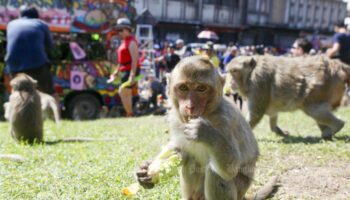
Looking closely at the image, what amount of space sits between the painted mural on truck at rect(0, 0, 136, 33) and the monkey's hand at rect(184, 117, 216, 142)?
752 cm

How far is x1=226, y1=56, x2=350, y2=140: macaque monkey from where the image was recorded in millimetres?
4672

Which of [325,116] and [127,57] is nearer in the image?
[325,116]

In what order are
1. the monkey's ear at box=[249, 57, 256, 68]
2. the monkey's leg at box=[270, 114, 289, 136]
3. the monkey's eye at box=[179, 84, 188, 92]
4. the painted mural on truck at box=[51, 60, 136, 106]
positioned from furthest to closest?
1. the painted mural on truck at box=[51, 60, 136, 106]
2. the monkey's leg at box=[270, 114, 289, 136]
3. the monkey's ear at box=[249, 57, 256, 68]
4. the monkey's eye at box=[179, 84, 188, 92]

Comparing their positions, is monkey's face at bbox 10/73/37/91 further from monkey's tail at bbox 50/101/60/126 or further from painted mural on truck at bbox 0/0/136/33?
painted mural on truck at bbox 0/0/136/33

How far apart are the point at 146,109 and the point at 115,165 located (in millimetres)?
5855

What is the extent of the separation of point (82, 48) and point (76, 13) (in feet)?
3.19

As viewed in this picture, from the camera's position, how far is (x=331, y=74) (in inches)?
186

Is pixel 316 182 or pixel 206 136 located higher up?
pixel 206 136

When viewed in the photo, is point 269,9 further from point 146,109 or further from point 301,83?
point 301,83

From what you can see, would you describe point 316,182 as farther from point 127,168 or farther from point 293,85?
point 127,168

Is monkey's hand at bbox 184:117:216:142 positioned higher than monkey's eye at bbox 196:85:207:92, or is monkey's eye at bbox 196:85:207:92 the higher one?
monkey's eye at bbox 196:85:207:92

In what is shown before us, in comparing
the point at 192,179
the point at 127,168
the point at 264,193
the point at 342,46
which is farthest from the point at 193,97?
the point at 342,46

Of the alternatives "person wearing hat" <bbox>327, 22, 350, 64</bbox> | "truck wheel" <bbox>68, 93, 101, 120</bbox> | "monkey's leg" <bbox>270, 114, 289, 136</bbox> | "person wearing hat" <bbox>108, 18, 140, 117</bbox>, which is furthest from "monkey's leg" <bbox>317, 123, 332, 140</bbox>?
"truck wheel" <bbox>68, 93, 101, 120</bbox>

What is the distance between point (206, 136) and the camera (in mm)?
2008
